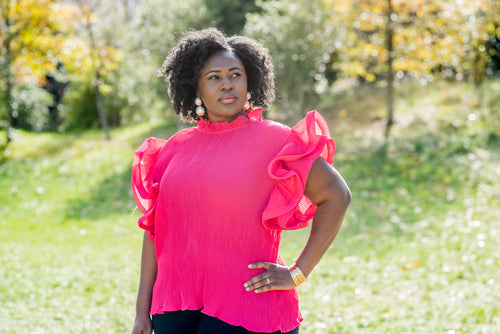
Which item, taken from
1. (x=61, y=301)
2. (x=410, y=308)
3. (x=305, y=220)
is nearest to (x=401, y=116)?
(x=410, y=308)

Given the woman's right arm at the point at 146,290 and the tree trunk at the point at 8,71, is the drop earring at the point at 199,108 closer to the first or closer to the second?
the woman's right arm at the point at 146,290

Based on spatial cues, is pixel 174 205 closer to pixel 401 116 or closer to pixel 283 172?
pixel 283 172

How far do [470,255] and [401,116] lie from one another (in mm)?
7808

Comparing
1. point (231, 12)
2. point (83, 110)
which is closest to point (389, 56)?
point (231, 12)

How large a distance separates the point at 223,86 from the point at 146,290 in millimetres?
956

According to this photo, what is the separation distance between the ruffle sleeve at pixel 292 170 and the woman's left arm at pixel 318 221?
55mm

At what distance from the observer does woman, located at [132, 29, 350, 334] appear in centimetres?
196

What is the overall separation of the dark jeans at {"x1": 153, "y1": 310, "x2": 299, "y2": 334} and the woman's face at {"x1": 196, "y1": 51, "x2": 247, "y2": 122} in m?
0.81

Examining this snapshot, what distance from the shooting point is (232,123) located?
2182 millimetres

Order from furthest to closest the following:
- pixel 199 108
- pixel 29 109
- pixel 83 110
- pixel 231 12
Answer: pixel 29 109
pixel 83 110
pixel 231 12
pixel 199 108

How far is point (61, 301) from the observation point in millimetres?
5703

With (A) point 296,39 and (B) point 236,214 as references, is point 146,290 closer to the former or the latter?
(B) point 236,214

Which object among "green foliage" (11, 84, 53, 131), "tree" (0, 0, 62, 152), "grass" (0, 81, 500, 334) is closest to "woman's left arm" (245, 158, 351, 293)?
"grass" (0, 81, 500, 334)

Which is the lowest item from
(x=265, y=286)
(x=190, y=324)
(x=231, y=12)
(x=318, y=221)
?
(x=190, y=324)
